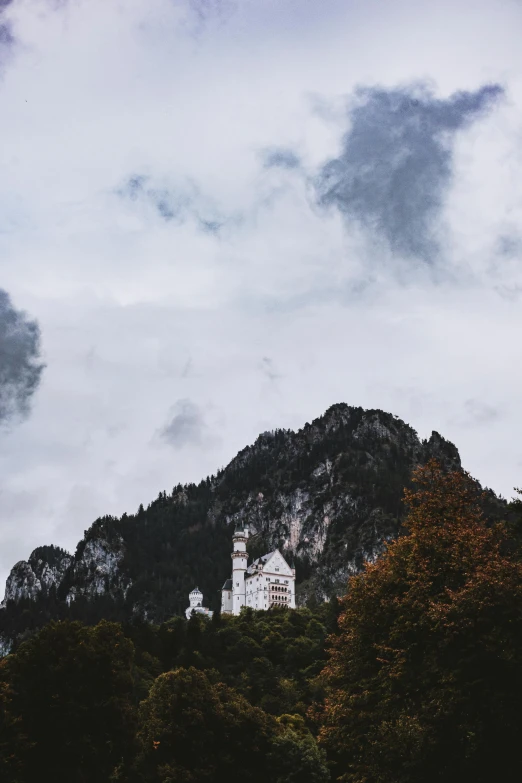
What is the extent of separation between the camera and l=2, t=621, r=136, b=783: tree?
45594 mm

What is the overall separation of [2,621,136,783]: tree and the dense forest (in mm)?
70

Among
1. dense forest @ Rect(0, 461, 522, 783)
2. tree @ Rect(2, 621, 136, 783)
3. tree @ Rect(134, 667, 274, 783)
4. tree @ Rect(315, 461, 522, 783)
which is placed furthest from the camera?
tree @ Rect(134, 667, 274, 783)

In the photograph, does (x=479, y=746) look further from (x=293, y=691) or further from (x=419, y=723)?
(x=293, y=691)

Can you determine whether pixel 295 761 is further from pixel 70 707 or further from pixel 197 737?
pixel 70 707

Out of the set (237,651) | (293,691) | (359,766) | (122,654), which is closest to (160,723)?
(122,654)

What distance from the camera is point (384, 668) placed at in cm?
3341

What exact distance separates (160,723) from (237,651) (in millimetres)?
52241

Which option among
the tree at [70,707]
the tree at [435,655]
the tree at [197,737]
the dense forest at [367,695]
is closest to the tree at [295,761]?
the dense forest at [367,695]

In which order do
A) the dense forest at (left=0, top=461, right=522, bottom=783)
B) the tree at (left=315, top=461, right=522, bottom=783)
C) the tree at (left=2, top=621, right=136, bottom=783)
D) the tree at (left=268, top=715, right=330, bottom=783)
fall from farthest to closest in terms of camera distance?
the tree at (left=268, top=715, right=330, bottom=783) < the tree at (left=2, top=621, right=136, bottom=783) < the dense forest at (left=0, top=461, right=522, bottom=783) < the tree at (left=315, top=461, right=522, bottom=783)

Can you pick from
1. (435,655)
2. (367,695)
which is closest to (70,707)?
(367,695)

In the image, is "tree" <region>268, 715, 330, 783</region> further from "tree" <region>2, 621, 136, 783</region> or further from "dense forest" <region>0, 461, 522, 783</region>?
"tree" <region>2, 621, 136, 783</region>

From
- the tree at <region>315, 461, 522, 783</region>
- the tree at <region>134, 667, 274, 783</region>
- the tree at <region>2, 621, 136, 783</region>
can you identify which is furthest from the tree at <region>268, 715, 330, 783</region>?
the tree at <region>315, 461, 522, 783</region>

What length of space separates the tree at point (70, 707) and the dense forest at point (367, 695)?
7 cm

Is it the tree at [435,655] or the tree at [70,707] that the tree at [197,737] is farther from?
the tree at [435,655]
